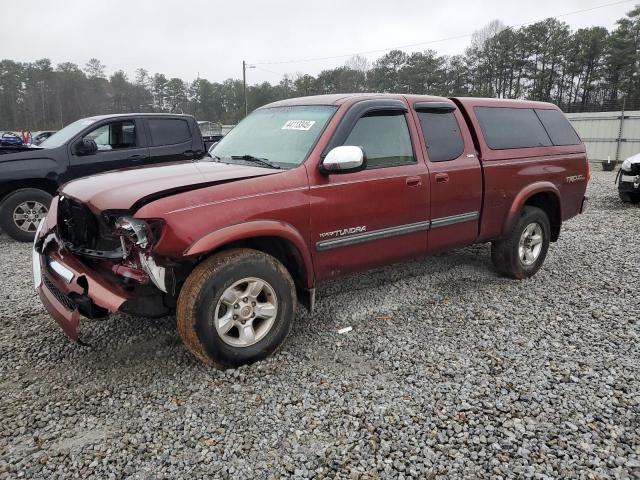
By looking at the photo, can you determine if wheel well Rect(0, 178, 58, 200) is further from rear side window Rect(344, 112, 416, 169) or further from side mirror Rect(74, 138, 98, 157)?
rear side window Rect(344, 112, 416, 169)

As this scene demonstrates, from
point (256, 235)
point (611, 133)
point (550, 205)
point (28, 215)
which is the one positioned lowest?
point (28, 215)

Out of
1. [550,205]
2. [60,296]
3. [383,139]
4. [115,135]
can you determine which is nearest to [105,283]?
[60,296]

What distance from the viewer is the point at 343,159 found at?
3.24 metres

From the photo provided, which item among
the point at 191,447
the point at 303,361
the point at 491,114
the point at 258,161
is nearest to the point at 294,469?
the point at 191,447

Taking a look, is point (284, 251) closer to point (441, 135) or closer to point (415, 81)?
point (441, 135)

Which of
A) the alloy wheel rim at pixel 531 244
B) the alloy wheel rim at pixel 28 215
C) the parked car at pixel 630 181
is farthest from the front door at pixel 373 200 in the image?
the parked car at pixel 630 181

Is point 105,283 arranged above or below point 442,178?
below

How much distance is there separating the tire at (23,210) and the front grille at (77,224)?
13.0 feet

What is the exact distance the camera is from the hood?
2873 mm

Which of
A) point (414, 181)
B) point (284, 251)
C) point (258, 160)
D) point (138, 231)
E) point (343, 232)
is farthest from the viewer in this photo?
point (414, 181)

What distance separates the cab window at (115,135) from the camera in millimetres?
7391

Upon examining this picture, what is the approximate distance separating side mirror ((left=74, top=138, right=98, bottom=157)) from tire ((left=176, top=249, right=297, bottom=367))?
5164mm

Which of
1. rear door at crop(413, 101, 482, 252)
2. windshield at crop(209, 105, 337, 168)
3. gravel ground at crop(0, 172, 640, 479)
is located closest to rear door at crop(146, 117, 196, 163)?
windshield at crop(209, 105, 337, 168)

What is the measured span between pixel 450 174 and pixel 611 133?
63.1ft
